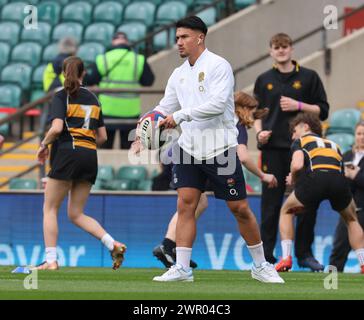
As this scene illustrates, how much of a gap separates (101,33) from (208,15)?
5.88ft

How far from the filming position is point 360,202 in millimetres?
14648

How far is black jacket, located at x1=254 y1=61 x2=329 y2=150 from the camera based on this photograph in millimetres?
14070

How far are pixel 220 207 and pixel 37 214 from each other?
2.15 metres

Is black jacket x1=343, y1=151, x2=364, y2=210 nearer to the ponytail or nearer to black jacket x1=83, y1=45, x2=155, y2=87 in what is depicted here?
the ponytail

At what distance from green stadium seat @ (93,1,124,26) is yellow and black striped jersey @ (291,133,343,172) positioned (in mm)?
9725

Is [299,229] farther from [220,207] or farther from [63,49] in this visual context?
[63,49]

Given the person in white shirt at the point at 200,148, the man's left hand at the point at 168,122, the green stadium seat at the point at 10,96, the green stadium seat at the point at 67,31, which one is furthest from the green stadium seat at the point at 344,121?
the man's left hand at the point at 168,122

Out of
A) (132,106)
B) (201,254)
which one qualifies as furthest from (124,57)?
(201,254)

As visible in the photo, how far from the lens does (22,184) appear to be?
1706 cm

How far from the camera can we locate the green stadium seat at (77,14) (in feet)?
75.0

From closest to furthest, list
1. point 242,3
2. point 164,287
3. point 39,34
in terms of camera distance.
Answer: point 164,287
point 242,3
point 39,34

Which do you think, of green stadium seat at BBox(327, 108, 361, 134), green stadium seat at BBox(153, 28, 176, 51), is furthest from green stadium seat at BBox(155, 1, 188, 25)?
green stadium seat at BBox(327, 108, 361, 134)

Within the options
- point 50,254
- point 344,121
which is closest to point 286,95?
point 50,254

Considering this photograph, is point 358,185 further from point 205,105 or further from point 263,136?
point 205,105
